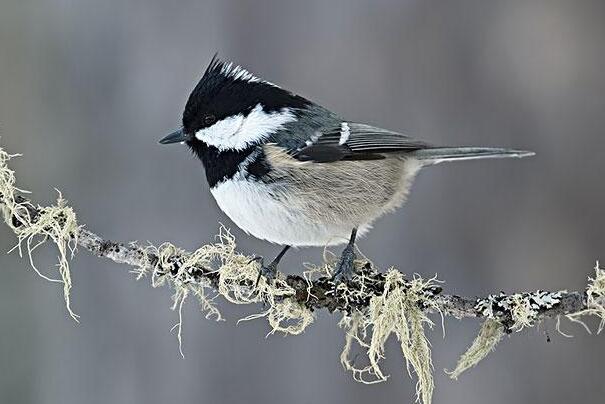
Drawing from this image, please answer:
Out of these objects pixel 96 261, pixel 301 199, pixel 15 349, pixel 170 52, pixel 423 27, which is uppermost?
pixel 423 27

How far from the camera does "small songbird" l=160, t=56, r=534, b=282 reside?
5.97 feet

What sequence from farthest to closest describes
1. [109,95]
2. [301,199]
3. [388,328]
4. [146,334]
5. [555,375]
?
[109,95] < [146,334] < [555,375] < [301,199] < [388,328]

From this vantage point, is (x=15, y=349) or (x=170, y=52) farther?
(x=15, y=349)

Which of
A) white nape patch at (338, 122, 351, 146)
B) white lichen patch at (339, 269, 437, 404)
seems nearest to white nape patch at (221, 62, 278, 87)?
white nape patch at (338, 122, 351, 146)

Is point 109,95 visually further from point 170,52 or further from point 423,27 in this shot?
point 423,27

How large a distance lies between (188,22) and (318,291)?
1.44 m

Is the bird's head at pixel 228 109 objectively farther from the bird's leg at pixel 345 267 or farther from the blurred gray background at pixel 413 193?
the blurred gray background at pixel 413 193

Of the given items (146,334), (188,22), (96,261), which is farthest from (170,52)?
(146,334)

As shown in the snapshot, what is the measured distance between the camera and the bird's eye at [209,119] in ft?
6.01

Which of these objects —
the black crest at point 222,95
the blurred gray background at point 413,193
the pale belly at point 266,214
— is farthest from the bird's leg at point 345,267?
the blurred gray background at point 413,193

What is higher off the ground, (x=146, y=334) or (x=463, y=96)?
(x=463, y=96)

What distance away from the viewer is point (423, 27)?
248cm

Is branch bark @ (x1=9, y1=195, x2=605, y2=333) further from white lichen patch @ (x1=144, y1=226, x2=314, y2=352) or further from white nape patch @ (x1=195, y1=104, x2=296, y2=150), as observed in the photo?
white nape patch @ (x1=195, y1=104, x2=296, y2=150)

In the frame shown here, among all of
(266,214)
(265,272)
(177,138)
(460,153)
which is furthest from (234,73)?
(460,153)
